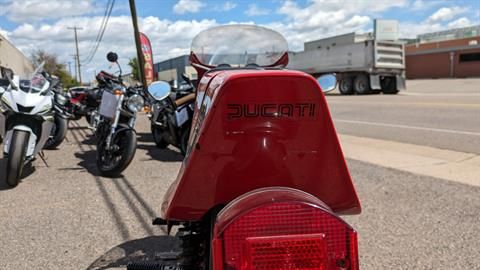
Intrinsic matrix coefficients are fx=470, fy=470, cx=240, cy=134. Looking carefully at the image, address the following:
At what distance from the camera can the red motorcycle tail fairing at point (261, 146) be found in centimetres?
198

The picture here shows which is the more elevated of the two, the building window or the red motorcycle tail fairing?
the building window

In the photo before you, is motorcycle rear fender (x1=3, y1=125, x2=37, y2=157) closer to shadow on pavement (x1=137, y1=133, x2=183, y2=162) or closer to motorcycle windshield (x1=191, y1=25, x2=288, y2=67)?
shadow on pavement (x1=137, y1=133, x2=183, y2=162)

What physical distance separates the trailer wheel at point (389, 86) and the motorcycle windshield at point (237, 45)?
83.5 feet

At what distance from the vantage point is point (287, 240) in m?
1.64

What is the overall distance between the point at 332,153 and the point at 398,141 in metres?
8.23

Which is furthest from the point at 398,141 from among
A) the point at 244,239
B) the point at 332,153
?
the point at 244,239

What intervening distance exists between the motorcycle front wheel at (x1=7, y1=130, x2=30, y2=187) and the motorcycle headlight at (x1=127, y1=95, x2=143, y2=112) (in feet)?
5.29

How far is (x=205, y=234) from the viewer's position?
236cm

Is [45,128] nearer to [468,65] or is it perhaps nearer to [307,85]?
[307,85]

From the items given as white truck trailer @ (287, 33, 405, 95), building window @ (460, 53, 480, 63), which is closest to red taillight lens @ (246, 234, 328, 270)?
white truck trailer @ (287, 33, 405, 95)

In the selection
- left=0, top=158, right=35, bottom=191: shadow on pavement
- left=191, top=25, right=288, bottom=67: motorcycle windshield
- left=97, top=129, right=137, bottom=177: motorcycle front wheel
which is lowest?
left=0, top=158, right=35, bottom=191: shadow on pavement

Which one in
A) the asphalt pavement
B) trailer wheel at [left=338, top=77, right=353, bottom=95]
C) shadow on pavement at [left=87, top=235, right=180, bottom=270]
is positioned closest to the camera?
shadow on pavement at [left=87, top=235, right=180, bottom=270]

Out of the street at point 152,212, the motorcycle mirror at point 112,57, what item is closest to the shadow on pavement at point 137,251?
the street at point 152,212

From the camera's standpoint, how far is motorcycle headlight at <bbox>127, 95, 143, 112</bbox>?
698 centimetres
